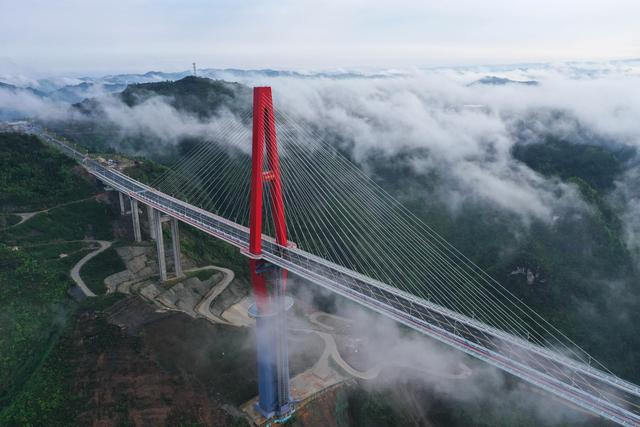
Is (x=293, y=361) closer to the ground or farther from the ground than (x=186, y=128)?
closer to the ground

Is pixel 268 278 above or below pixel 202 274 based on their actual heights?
above

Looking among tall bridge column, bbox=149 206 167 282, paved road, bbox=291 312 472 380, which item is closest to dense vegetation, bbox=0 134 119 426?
tall bridge column, bbox=149 206 167 282

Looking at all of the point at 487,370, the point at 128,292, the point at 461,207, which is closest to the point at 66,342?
the point at 128,292

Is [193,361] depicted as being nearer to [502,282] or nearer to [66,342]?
[66,342]

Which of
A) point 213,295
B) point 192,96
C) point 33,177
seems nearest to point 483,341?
point 213,295

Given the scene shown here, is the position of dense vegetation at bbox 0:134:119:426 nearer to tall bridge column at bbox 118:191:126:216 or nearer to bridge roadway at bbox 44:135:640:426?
tall bridge column at bbox 118:191:126:216

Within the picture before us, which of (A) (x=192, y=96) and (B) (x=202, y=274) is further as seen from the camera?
(A) (x=192, y=96)

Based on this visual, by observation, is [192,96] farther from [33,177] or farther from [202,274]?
[202,274]
